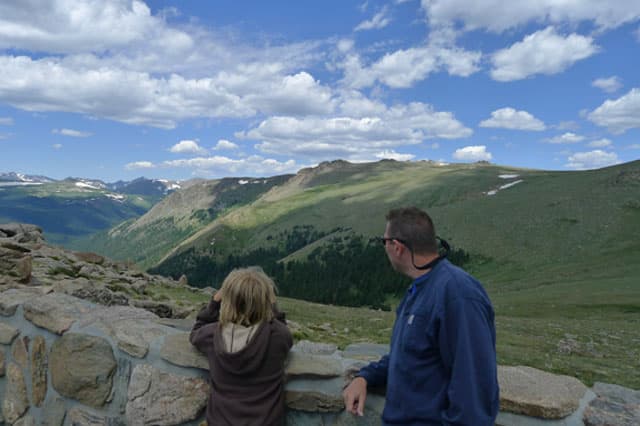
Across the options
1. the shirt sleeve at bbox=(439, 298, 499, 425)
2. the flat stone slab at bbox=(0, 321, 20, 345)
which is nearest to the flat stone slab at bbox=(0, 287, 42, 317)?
the flat stone slab at bbox=(0, 321, 20, 345)

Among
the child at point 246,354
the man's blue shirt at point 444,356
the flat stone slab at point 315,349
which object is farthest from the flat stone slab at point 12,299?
the man's blue shirt at point 444,356

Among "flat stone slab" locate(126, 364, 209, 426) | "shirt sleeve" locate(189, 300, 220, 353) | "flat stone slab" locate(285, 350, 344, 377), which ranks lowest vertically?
"flat stone slab" locate(126, 364, 209, 426)

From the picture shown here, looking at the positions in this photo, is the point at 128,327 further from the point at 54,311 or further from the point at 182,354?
the point at 54,311

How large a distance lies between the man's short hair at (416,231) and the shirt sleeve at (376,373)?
1023 mm

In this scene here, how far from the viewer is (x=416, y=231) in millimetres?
3562

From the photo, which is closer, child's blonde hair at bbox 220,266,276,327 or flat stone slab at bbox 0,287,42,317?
child's blonde hair at bbox 220,266,276,327

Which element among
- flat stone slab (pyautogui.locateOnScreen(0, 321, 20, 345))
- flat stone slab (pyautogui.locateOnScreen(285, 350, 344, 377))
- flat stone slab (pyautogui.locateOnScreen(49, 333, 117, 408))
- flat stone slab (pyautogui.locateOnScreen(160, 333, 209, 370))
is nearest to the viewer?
flat stone slab (pyautogui.locateOnScreen(285, 350, 344, 377))

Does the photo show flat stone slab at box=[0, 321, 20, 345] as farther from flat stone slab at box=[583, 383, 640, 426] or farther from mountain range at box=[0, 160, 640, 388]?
mountain range at box=[0, 160, 640, 388]

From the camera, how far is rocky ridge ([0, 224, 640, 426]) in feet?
11.5

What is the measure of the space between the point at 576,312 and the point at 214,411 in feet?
136

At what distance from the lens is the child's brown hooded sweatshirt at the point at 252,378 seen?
159 inches

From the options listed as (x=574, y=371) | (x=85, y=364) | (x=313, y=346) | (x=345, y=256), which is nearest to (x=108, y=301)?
(x=85, y=364)

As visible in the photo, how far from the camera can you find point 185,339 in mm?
4707

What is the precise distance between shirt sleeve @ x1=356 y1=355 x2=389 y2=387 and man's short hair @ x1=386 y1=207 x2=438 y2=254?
1023mm
